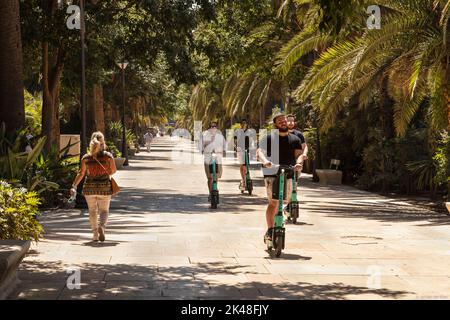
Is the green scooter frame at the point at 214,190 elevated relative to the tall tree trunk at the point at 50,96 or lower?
lower

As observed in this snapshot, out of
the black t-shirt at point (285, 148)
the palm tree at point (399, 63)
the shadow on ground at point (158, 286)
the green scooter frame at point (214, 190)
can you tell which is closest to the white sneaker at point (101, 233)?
the shadow on ground at point (158, 286)

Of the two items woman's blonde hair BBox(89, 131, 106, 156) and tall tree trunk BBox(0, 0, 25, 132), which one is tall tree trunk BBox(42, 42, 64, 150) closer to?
tall tree trunk BBox(0, 0, 25, 132)

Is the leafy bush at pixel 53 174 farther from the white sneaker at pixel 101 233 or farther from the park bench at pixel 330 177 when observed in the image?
the park bench at pixel 330 177

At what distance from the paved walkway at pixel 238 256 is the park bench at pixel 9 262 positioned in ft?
0.44

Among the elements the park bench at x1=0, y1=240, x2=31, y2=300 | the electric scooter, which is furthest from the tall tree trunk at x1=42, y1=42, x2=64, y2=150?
the park bench at x1=0, y1=240, x2=31, y2=300

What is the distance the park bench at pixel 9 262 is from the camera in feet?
24.1

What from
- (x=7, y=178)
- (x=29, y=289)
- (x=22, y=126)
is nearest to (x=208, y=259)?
(x=29, y=289)

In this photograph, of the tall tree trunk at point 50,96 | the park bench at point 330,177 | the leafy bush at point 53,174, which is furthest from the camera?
the park bench at point 330,177

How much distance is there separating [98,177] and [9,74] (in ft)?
18.1

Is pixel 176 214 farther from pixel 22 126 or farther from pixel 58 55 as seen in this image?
pixel 58 55

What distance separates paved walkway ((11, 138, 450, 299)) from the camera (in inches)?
317

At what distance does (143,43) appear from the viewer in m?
24.7
